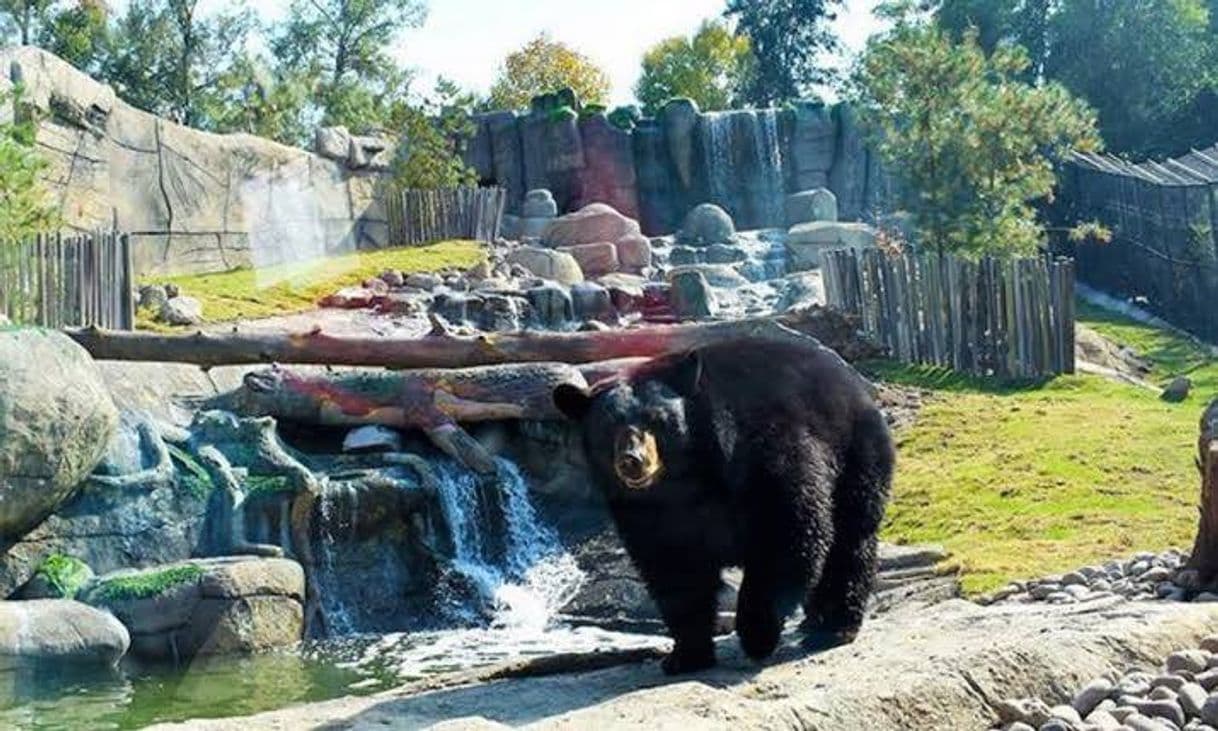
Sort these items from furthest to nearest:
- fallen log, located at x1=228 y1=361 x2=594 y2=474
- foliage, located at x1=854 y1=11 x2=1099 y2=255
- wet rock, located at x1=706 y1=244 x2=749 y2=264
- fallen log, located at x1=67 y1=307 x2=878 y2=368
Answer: wet rock, located at x1=706 y1=244 x2=749 y2=264
foliage, located at x1=854 y1=11 x2=1099 y2=255
fallen log, located at x1=67 y1=307 x2=878 y2=368
fallen log, located at x1=228 y1=361 x2=594 y2=474

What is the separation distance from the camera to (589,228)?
31844 millimetres

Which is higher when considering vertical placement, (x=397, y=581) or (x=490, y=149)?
(x=490, y=149)

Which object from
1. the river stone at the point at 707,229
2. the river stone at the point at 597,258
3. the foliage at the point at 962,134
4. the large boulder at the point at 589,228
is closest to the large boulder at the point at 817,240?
the river stone at the point at 707,229

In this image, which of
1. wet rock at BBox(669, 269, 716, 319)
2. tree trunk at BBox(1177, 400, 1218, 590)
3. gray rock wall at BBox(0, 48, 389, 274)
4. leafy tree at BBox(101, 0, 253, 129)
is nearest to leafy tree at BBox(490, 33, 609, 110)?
leafy tree at BBox(101, 0, 253, 129)

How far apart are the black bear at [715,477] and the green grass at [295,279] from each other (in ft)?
48.4

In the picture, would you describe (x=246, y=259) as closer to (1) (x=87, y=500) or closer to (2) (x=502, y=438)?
(2) (x=502, y=438)

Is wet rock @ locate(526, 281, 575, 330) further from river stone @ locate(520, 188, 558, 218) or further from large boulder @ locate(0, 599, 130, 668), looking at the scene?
large boulder @ locate(0, 599, 130, 668)

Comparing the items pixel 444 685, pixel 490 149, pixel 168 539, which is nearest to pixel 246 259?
pixel 490 149

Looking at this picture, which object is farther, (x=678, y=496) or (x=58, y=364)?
(x=58, y=364)

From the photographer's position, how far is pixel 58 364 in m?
11.8

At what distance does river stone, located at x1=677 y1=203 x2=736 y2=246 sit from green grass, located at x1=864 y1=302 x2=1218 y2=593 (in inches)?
625

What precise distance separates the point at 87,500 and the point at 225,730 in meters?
7.23

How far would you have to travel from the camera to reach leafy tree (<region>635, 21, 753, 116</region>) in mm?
49500

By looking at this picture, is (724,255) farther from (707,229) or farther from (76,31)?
(76,31)
